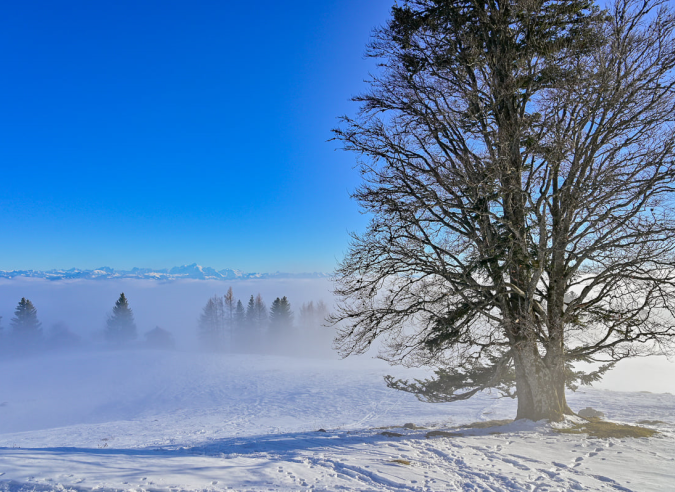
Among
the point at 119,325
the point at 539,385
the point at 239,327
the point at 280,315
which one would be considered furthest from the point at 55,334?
the point at 539,385

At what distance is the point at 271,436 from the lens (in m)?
12.5

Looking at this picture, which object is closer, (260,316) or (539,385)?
(539,385)

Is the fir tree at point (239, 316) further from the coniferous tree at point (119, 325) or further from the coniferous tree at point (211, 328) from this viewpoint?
the coniferous tree at point (119, 325)

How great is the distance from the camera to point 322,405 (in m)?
27.9

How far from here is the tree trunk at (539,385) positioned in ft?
32.0

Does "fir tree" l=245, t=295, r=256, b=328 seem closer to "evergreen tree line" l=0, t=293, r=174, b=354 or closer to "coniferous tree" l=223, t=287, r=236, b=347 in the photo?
"coniferous tree" l=223, t=287, r=236, b=347

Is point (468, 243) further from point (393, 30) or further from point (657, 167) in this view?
point (393, 30)

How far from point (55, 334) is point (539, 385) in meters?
97.2

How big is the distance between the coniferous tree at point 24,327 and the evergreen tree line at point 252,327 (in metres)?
29.7

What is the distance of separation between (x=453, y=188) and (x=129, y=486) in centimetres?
875

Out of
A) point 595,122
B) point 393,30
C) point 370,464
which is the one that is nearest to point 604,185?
point 595,122

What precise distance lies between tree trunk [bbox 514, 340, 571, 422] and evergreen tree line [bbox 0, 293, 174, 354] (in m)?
72.8

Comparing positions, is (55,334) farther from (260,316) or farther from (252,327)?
(260,316)

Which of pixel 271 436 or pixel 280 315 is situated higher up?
pixel 280 315
